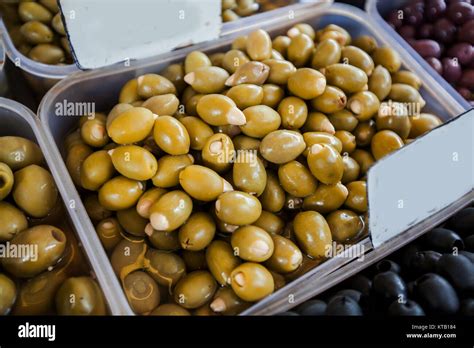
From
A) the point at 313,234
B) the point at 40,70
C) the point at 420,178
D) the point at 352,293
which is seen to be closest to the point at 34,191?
the point at 40,70

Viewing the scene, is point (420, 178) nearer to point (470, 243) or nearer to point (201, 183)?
point (470, 243)

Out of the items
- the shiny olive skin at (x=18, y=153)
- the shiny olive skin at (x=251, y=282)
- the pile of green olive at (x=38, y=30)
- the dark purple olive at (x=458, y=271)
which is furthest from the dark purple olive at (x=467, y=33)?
the shiny olive skin at (x=18, y=153)

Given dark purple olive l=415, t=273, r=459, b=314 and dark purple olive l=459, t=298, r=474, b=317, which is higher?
dark purple olive l=415, t=273, r=459, b=314

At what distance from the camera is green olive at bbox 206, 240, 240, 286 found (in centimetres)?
111

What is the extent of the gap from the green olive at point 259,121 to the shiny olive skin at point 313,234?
0.79ft

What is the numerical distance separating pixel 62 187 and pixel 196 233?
1.19ft

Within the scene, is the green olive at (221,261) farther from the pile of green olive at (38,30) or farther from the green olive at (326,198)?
the pile of green olive at (38,30)

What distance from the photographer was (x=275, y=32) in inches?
66.0

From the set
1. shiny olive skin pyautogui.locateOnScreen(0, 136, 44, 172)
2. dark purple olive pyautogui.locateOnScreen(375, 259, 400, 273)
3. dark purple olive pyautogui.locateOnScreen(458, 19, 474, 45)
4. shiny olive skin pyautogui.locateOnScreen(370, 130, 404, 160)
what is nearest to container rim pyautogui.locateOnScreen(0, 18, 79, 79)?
shiny olive skin pyautogui.locateOnScreen(0, 136, 44, 172)

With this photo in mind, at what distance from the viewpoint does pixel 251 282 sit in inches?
41.7

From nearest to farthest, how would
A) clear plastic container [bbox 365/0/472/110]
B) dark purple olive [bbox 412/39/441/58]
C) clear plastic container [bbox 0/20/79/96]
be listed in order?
clear plastic container [bbox 0/20/79/96] < clear plastic container [bbox 365/0/472/110] < dark purple olive [bbox 412/39/441/58]

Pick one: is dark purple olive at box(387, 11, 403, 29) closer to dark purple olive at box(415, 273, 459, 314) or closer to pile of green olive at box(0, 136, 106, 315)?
dark purple olive at box(415, 273, 459, 314)

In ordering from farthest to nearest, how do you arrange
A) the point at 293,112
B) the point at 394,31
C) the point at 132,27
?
the point at 394,31, the point at 132,27, the point at 293,112

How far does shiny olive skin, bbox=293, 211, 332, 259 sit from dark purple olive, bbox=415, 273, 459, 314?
23 centimetres
